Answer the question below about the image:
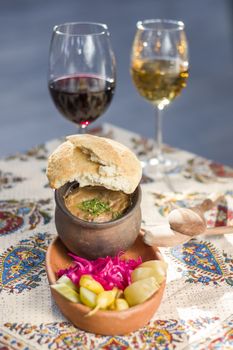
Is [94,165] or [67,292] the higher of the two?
[94,165]

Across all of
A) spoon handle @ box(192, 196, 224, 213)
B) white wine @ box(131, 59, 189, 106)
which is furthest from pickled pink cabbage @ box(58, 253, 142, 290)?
white wine @ box(131, 59, 189, 106)

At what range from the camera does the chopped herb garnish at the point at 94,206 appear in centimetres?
109

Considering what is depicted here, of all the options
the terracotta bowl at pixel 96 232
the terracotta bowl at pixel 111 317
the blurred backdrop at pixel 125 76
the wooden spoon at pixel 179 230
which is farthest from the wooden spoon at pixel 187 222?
the blurred backdrop at pixel 125 76

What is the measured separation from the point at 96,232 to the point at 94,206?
61 millimetres

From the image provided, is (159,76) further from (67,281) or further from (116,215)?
(67,281)

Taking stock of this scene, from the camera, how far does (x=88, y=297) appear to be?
945 millimetres

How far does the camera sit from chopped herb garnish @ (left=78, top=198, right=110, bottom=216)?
109 cm

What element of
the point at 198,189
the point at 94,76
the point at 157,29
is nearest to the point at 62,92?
the point at 94,76

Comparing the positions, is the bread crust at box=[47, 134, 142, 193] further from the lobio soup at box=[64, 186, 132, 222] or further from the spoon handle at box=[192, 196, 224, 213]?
the spoon handle at box=[192, 196, 224, 213]

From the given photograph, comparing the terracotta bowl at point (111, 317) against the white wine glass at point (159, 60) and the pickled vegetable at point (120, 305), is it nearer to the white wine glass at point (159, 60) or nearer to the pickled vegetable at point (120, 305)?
the pickled vegetable at point (120, 305)

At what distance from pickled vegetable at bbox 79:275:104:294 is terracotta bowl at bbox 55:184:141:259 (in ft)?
0.32

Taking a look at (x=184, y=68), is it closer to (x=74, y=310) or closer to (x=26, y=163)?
(x=26, y=163)

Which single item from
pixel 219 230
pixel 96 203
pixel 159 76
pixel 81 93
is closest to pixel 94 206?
pixel 96 203

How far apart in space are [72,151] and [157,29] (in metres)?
0.54
